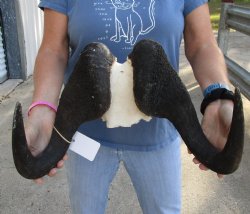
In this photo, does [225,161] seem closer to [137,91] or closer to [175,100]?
[175,100]

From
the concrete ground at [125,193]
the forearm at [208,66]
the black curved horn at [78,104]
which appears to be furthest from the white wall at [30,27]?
the black curved horn at [78,104]

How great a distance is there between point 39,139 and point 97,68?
1.14 ft

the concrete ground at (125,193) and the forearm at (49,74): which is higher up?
the forearm at (49,74)

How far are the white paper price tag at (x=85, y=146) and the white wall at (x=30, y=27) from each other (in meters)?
4.76

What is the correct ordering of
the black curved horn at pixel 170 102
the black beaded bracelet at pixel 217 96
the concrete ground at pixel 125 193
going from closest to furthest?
1. the black curved horn at pixel 170 102
2. the black beaded bracelet at pixel 217 96
3. the concrete ground at pixel 125 193

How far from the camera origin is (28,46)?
21.1 feet

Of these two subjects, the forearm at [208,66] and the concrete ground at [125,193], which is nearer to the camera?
the forearm at [208,66]

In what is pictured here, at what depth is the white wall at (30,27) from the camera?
20.5 feet

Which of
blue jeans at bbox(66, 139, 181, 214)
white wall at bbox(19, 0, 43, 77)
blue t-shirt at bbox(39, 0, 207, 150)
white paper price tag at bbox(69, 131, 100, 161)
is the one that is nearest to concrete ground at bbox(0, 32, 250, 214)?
blue jeans at bbox(66, 139, 181, 214)

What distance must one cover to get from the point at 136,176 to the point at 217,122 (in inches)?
21.8

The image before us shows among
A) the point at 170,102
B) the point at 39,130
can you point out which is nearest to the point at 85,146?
the point at 39,130

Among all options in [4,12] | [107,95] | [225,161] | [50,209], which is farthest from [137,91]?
[4,12]

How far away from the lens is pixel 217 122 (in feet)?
5.17

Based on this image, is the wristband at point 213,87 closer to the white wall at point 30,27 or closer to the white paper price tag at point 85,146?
the white paper price tag at point 85,146
